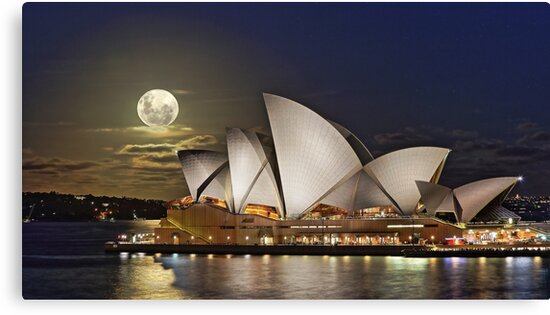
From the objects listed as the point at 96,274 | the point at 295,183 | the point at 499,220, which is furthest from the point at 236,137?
the point at 499,220

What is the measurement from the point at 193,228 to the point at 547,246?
42.4 feet

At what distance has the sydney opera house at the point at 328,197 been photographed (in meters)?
29.2

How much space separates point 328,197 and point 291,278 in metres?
9.96

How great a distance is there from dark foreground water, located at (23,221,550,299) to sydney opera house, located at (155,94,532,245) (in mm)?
2632

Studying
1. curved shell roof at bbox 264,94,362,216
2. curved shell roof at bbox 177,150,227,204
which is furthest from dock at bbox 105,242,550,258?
curved shell roof at bbox 177,150,227,204

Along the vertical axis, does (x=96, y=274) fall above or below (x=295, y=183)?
below

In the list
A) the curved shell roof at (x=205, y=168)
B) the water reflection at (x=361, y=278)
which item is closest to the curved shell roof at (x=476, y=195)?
the water reflection at (x=361, y=278)

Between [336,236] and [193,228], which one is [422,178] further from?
[193,228]

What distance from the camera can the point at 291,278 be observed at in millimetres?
21078

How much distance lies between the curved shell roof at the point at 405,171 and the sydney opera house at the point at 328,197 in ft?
0.12

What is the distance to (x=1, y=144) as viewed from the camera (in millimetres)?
15125

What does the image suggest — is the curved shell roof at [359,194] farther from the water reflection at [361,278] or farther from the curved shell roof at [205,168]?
the curved shell roof at [205,168]

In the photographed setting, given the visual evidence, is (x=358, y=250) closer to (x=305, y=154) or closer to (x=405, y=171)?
(x=405, y=171)

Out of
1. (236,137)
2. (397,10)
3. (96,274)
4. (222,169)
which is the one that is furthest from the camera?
(222,169)
